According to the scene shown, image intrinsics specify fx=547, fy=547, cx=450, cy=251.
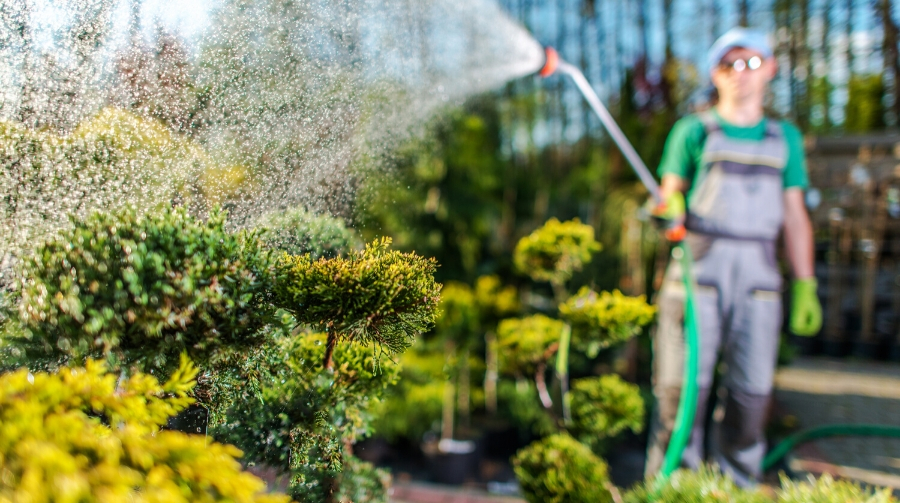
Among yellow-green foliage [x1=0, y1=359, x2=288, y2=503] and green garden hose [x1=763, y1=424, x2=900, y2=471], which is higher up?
yellow-green foliage [x1=0, y1=359, x2=288, y2=503]

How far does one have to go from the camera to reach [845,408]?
12.4ft

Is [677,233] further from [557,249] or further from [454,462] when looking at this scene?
[454,462]

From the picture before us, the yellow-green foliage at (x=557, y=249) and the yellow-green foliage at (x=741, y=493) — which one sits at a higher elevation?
the yellow-green foliage at (x=557, y=249)

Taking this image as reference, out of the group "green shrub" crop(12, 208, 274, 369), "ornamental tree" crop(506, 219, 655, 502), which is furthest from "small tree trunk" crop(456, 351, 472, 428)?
"green shrub" crop(12, 208, 274, 369)

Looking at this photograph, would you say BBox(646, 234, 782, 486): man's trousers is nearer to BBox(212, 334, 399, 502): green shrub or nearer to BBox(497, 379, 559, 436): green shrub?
BBox(497, 379, 559, 436): green shrub

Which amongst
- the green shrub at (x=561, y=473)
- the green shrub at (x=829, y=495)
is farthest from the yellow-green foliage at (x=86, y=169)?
the green shrub at (x=829, y=495)

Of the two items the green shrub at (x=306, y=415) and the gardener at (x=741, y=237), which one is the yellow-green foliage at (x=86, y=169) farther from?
the gardener at (x=741, y=237)

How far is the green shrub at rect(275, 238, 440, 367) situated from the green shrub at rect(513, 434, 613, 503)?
0.96 metres

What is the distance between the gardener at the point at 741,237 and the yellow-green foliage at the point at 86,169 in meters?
2.04

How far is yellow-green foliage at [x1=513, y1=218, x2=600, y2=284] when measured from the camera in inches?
91.8

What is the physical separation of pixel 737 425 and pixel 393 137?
2.08 m

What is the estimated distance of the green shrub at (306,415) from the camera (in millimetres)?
1247

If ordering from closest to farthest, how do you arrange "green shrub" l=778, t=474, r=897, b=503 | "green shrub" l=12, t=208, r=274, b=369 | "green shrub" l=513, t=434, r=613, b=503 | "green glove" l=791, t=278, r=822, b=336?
"green shrub" l=12, t=208, r=274, b=369
"green shrub" l=778, t=474, r=897, b=503
"green shrub" l=513, t=434, r=613, b=503
"green glove" l=791, t=278, r=822, b=336

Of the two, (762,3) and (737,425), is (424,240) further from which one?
(762,3)
